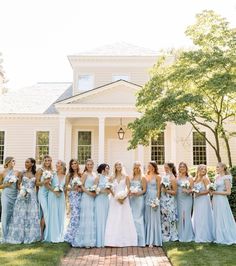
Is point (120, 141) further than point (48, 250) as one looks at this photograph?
Yes

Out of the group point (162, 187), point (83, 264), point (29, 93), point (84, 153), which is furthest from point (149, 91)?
point (29, 93)

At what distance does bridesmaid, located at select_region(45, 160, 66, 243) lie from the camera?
7.92 meters

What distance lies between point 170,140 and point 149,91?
8.55 meters

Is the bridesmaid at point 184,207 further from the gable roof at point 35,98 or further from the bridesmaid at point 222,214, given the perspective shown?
the gable roof at point 35,98

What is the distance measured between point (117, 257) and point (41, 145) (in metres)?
16.2

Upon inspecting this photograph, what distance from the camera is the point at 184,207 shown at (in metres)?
8.19

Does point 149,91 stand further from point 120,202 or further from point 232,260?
point 232,260

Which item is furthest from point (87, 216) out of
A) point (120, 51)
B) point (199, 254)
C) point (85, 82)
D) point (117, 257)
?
point (120, 51)

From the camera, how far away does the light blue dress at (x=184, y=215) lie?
8070 millimetres

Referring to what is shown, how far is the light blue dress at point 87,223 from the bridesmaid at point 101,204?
97mm

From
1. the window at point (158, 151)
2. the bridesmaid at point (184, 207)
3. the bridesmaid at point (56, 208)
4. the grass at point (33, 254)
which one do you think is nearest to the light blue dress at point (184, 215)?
the bridesmaid at point (184, 207)

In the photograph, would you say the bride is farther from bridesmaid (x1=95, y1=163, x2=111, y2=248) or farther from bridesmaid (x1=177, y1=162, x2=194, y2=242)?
bridesmaid (x1=177, y1=162, x2=194, y2=242)

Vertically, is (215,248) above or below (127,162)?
below

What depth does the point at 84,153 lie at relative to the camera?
21828 millimetres
